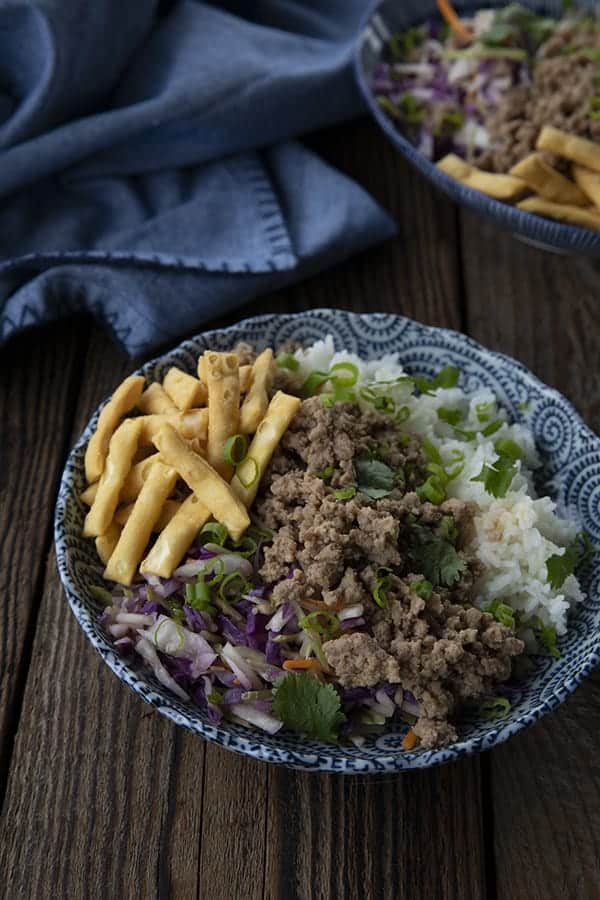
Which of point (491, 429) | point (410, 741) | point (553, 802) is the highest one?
point (491, 429)

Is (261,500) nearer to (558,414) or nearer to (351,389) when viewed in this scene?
(351,389)

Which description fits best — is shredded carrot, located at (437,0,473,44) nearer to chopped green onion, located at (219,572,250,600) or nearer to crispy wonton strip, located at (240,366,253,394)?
crispy wonton strip, located at (240,366,253,394)

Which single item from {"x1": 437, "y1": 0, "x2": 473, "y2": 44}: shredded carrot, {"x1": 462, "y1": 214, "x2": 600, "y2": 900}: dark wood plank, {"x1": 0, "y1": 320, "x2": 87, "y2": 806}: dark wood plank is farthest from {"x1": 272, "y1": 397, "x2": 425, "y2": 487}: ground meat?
{"x1": 437, "y1": 0, "x2": 473, "y2": 44}: shredded carrot

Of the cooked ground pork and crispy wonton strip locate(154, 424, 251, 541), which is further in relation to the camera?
crispy wonton strip locate(154, 424, 251, 541)

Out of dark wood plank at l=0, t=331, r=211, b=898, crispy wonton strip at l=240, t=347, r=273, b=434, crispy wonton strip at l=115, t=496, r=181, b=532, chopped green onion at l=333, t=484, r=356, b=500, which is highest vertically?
crispy wonton strip at l=240, t=347, r=273, b=434

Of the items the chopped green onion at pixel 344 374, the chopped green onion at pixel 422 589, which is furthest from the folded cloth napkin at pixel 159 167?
the chopped green onion at pixel 422 589

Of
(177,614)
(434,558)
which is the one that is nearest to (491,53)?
(434,558)

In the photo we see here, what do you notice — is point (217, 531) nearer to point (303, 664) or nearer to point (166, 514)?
point (166, 514)
